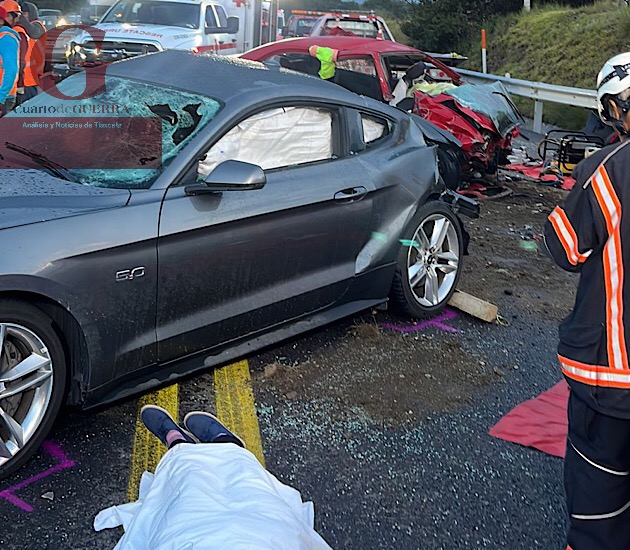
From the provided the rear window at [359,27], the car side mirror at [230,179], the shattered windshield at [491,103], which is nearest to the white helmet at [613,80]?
the car side mirror at [230,179]

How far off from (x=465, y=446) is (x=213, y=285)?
1.43m

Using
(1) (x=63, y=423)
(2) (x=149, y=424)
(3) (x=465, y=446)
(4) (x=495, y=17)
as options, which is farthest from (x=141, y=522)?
(4) (x=495, y=17)

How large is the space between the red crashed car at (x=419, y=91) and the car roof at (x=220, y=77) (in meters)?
3.62

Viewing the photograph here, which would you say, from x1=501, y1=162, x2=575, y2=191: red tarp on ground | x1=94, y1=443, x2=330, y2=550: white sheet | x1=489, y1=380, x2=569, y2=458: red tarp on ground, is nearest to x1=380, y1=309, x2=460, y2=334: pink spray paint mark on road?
x1=489, y1=380, x2=569, y2=458: red tarp on ground

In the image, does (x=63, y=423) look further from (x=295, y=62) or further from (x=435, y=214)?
(x=295, y=62)

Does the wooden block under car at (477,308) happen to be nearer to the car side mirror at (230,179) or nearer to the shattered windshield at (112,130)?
the car side mirror at (230,179)

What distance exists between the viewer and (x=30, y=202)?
10.5ft

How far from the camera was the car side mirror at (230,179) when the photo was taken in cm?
351

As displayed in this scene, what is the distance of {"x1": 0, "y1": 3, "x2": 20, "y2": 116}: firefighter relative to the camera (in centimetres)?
784

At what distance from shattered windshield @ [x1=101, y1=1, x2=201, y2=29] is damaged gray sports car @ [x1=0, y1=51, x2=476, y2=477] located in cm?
1060

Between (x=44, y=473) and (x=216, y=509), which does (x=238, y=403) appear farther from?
(x=216, y=509)

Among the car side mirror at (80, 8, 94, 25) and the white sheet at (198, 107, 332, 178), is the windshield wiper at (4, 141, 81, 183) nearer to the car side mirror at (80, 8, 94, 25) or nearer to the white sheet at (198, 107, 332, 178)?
the white sheet at (198, 107, 332, 178)

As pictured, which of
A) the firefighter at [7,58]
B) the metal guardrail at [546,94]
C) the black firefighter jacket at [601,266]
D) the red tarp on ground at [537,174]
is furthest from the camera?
the metal guardrail at [546,94]

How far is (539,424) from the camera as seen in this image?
12.8ft
